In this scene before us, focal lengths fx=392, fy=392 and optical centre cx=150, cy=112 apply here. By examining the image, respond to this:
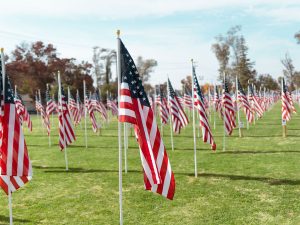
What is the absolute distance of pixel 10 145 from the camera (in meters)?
7.98

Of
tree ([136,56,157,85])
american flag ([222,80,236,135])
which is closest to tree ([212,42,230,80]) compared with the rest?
tree ([136,56,157,85])

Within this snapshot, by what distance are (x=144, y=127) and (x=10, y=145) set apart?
2.80 m

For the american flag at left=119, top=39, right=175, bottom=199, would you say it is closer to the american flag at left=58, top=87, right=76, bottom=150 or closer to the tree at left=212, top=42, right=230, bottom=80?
the american flag at left=58, top=87, right=76, bottom=150

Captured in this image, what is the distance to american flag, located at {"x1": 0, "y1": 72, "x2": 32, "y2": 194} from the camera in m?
7.93

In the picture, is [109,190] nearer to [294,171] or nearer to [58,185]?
[58,185]

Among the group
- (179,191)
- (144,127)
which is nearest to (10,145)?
(144,127)

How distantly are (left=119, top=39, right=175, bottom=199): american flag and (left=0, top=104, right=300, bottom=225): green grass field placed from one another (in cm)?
223

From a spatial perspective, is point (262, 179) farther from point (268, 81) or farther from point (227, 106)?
point (268, 81)

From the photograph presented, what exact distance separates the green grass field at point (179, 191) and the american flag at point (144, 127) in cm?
223

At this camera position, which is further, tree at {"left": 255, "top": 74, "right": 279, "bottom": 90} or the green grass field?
tree at {"left": 255, "top": 74, "right": 279, "bottom": 90}

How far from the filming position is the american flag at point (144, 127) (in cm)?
738

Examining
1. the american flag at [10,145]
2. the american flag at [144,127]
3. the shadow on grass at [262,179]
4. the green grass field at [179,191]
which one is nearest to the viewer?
the american flag at [144,127]

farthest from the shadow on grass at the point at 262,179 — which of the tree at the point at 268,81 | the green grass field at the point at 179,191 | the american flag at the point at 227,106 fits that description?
the tree at the point at 268,81

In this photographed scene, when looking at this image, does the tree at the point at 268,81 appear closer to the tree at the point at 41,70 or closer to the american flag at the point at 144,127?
the tree at the point at 41,70
